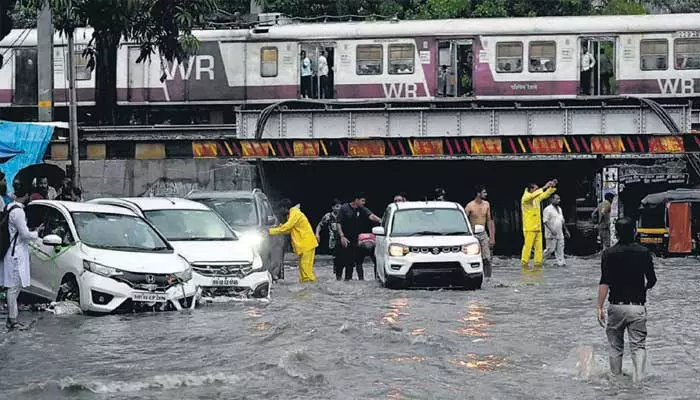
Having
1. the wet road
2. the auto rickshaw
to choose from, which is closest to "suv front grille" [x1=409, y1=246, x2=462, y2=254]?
the wet road

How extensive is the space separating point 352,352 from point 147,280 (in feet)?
13.0

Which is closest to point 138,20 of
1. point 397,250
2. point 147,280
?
point 147,280

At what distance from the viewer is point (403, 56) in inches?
1341

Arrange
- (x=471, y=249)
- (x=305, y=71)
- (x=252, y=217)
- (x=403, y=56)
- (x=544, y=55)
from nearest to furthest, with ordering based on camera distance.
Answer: (x=471, y=249), (x=252, y=217), (x=544, y=55), (x=403, y=56), (x=305, y=71)

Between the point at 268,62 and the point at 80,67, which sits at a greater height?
the point at 268,62

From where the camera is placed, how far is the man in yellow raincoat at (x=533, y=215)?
25656 millimetres

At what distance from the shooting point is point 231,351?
42.7 feet

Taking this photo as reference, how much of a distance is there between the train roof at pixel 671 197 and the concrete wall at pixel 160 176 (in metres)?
10.1

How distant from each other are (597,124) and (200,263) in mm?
15745

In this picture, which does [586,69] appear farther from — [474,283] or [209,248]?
[209,248]

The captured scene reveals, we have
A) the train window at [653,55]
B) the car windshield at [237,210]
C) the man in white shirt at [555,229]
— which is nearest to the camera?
the car windshield at [237,210]

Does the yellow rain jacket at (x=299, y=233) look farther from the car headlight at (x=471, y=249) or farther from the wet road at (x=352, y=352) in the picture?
the car headlight at (x=471, y=249)

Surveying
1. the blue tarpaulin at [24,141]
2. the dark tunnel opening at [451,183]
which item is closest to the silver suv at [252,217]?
the blue tarpaulin at [24,141]

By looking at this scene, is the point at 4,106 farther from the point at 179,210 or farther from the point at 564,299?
the point at 564,299
